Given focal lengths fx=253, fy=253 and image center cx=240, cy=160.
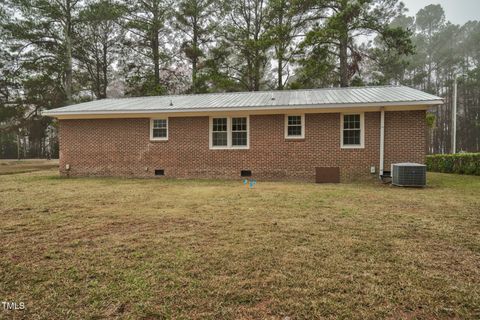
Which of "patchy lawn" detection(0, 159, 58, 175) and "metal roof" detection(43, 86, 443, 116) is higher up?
"metal roof" detection(43, 86, 443, 116)

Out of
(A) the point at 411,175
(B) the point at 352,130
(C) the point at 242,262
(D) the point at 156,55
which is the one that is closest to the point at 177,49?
(D) the point at 156,55

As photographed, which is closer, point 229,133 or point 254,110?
point 254,110

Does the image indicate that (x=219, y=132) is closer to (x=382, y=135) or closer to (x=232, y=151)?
(x=232, y=151)

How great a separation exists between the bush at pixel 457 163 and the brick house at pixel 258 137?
16.4 feet

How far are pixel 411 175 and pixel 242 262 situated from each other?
8293 mm

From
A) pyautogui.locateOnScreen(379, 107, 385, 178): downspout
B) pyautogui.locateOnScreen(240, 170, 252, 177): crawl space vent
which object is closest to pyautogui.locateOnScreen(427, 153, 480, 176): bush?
pyautogui.locateOnScreen(379, 107, 385, 178): downspout

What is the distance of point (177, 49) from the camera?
992 inches

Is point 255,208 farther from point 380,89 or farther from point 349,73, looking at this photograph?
point 349,73

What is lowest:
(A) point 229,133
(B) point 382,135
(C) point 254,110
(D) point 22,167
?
(D) point 22,167

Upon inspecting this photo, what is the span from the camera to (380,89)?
1208cm

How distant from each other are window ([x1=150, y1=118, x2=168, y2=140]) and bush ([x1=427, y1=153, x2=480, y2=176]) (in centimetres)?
1497

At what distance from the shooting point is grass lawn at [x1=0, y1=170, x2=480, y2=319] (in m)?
2.10

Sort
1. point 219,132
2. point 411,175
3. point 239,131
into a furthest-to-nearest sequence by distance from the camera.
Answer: point 219,132 < point 239,131 < point 411,175

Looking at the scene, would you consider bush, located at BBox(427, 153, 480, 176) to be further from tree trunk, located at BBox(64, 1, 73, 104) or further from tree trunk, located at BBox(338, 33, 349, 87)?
tree trunk, located at BBox(64, 1, 73, 104)
